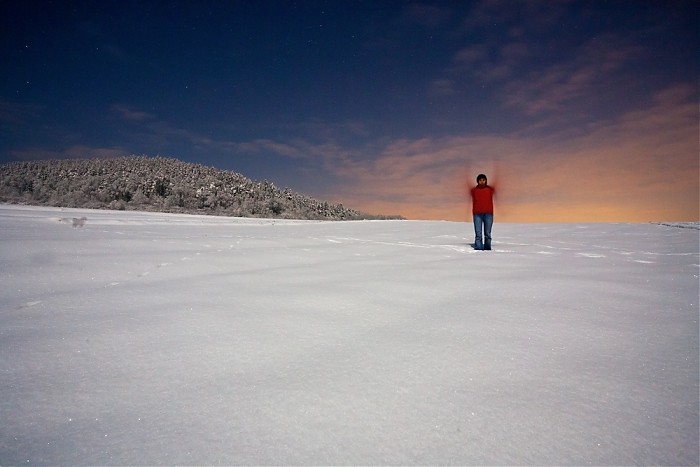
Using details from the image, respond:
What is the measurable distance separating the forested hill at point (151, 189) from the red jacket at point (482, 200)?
50.1ft

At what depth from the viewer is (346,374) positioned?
1201 mm

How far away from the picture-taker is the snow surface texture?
843 mm

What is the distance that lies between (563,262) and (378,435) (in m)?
3.83

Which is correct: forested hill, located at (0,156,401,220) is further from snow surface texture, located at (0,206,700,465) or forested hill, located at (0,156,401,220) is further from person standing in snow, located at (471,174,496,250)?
snow surface texture, located at (0,206,700,465)

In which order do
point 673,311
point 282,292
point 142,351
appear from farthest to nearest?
point 282,292, point 673,311, point 142,351

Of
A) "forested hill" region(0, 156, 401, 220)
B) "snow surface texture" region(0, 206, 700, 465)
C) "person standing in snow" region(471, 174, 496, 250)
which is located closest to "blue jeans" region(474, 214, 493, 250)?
"person standing in snow" region(471, 174, 496, 250)

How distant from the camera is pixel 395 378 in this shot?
1168 mm

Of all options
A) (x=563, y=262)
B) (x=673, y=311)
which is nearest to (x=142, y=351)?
(x=673, y=311)

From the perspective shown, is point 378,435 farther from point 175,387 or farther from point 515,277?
point 515,277

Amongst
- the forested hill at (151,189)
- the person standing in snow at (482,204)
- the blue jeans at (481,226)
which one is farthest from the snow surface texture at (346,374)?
the forested hill at (151,189)

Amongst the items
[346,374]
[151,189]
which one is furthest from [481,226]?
[151,189]

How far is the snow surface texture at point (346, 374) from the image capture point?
2.77 feet

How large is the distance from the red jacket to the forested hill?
50.1 ft

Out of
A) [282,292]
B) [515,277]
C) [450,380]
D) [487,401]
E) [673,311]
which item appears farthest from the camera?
[515,277]
